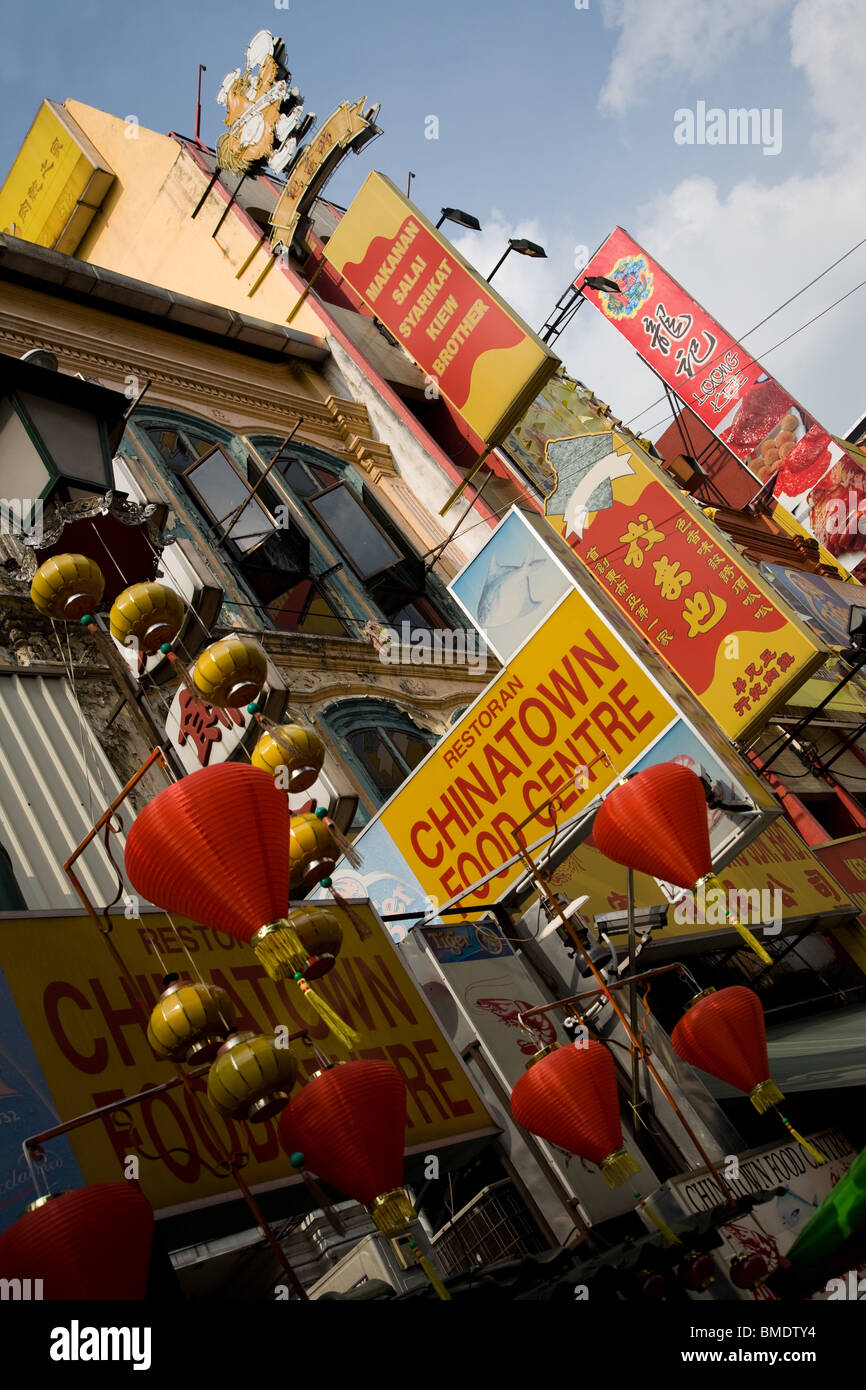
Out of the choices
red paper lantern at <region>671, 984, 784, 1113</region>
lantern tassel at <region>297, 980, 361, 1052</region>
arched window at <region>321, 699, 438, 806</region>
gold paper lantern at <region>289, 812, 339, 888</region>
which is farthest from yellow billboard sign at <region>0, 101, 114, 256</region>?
red paper lantern at <region>671, 984, 784, 1113</region>

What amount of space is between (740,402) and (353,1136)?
62.0 ft

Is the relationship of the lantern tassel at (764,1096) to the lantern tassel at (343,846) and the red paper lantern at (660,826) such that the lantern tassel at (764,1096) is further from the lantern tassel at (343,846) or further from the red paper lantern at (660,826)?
the lantern tassel at (343,846)

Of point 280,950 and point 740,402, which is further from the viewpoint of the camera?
point 740,402

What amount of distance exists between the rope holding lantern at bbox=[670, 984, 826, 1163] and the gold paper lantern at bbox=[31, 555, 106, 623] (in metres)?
5.04

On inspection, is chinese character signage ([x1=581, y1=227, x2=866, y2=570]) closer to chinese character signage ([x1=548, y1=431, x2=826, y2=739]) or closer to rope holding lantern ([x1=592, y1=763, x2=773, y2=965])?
chinese character signage ([x1=548, y1=431, x2=826, y2=739])

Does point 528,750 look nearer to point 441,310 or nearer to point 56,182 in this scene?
point 441,310

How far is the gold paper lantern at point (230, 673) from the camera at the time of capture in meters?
6.32

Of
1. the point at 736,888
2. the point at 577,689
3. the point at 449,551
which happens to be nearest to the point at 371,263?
the point at 449,551

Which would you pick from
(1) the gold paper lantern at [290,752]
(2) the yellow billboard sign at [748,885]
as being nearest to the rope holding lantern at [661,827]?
(2) the yellow billboard sign at [748,885]

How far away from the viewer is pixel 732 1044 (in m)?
6.91

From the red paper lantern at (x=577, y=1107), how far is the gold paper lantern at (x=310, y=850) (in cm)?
181

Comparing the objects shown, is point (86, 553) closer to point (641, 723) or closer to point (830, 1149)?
point (641, 723)

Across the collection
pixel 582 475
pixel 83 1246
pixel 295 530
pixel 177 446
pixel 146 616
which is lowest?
pixel 83 1246

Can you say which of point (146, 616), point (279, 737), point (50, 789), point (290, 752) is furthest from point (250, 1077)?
point (50, 789)
